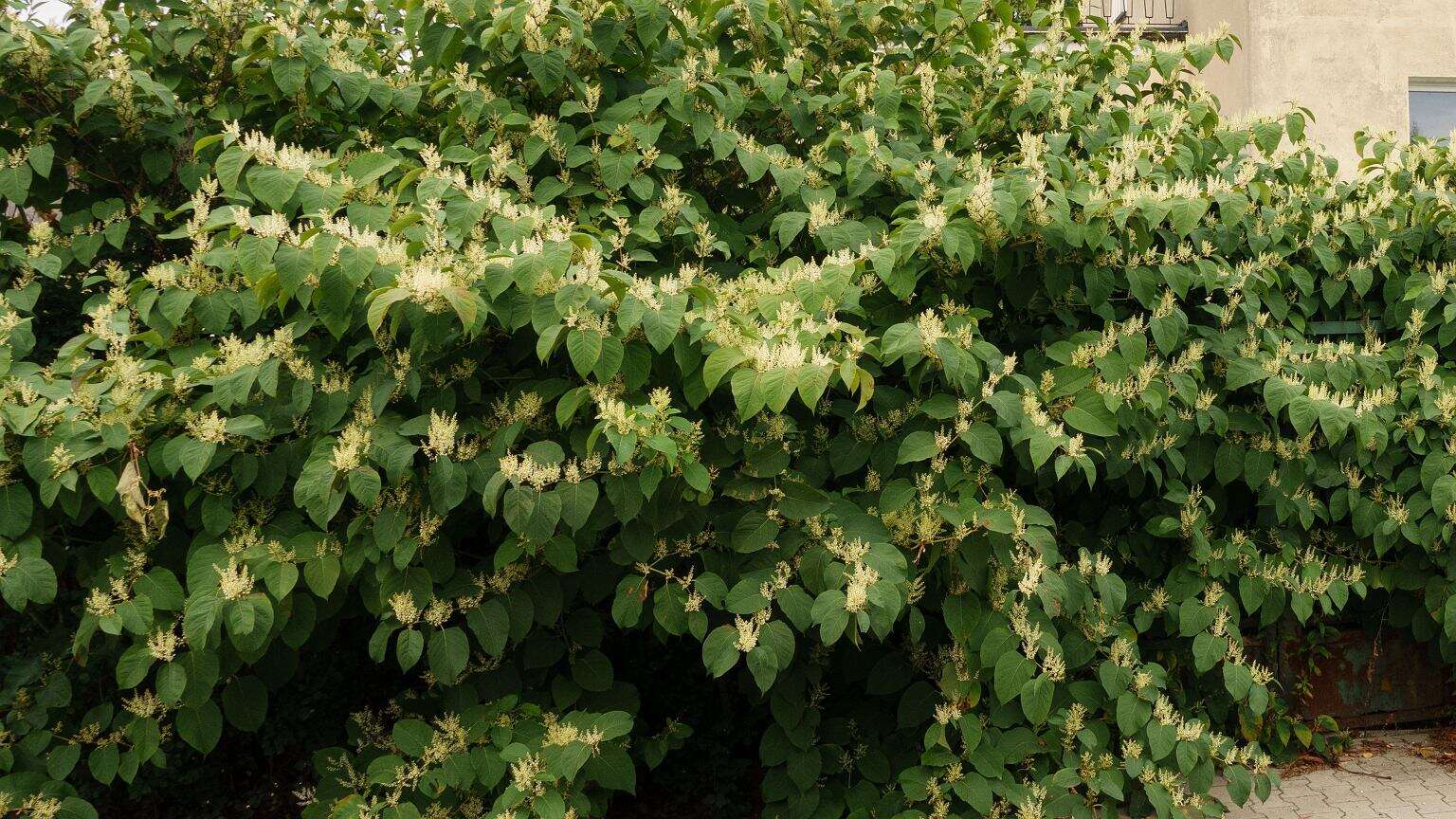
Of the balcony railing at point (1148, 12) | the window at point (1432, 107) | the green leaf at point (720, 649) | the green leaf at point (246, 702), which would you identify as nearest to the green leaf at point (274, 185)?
the green leaf at point (246, 702)

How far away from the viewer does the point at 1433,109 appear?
8500 mm

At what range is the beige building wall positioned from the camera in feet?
26.5

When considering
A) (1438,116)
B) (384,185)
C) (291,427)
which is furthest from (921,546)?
(1438,116)

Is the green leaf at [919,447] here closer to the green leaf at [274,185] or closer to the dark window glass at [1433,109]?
the green leaf at [274,185]

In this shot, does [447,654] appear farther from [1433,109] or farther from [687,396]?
[1433,109]

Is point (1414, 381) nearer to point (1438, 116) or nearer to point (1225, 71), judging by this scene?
point (1225, 71)

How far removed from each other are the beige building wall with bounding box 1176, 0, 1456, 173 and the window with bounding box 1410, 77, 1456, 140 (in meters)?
0.21

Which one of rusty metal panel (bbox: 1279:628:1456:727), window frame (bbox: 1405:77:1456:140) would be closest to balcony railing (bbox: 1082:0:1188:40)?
window frame (bbox: 1405:77:1456:140)

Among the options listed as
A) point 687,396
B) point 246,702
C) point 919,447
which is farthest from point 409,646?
point 919,447

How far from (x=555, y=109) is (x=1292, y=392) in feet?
8.57

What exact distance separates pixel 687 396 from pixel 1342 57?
26.1ft

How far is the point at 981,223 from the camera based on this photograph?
9.77 ft

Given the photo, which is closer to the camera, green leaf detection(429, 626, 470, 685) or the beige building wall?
green leaf detection(429, 626, 470, 685)

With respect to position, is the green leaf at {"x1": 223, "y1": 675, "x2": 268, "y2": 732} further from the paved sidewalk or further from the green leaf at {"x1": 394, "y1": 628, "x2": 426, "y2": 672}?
the paved sidewalk
